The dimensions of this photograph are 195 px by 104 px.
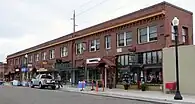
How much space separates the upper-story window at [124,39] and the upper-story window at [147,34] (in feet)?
5.18

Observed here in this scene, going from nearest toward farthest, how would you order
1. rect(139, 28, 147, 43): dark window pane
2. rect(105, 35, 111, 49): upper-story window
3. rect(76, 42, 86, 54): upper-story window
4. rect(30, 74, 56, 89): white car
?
rect(139, 28, 147, 43): dark window pane, rect(105, 35, 111, 49): upper-story window, rect(30, 74, 56, 89): white car, rect(76, 42, 86, 54): upper-story window

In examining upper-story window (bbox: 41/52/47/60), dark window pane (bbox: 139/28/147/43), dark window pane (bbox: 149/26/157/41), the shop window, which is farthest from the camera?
upper-story window (bbox: 41/52/47/60)

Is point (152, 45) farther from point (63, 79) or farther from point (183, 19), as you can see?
point (63, 79)

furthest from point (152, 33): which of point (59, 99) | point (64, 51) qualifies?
point (64, 51)

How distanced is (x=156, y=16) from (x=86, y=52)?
45.1 feet

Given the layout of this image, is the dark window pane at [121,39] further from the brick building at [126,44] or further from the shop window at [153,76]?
the shop window at [153,76]

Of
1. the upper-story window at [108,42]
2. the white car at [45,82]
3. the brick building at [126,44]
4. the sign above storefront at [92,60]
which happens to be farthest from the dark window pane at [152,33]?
the white car at [45,82]

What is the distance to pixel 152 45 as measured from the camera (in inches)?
1159

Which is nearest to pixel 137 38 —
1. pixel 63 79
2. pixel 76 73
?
pixel 76 73

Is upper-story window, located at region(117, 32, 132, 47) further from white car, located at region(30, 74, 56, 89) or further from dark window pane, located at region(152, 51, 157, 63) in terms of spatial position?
white car, located at region(30, 74, 56, 89)

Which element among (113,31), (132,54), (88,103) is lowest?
(88,103)

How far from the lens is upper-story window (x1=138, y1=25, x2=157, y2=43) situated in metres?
29.6

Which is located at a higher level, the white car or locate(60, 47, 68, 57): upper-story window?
locate(60, 47, 68, 57): upper-story window

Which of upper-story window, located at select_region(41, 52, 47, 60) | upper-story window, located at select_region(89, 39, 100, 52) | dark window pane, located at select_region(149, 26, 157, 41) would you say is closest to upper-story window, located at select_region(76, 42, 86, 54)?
upper-story window, located at select_region(89, 39, 100, 52)
